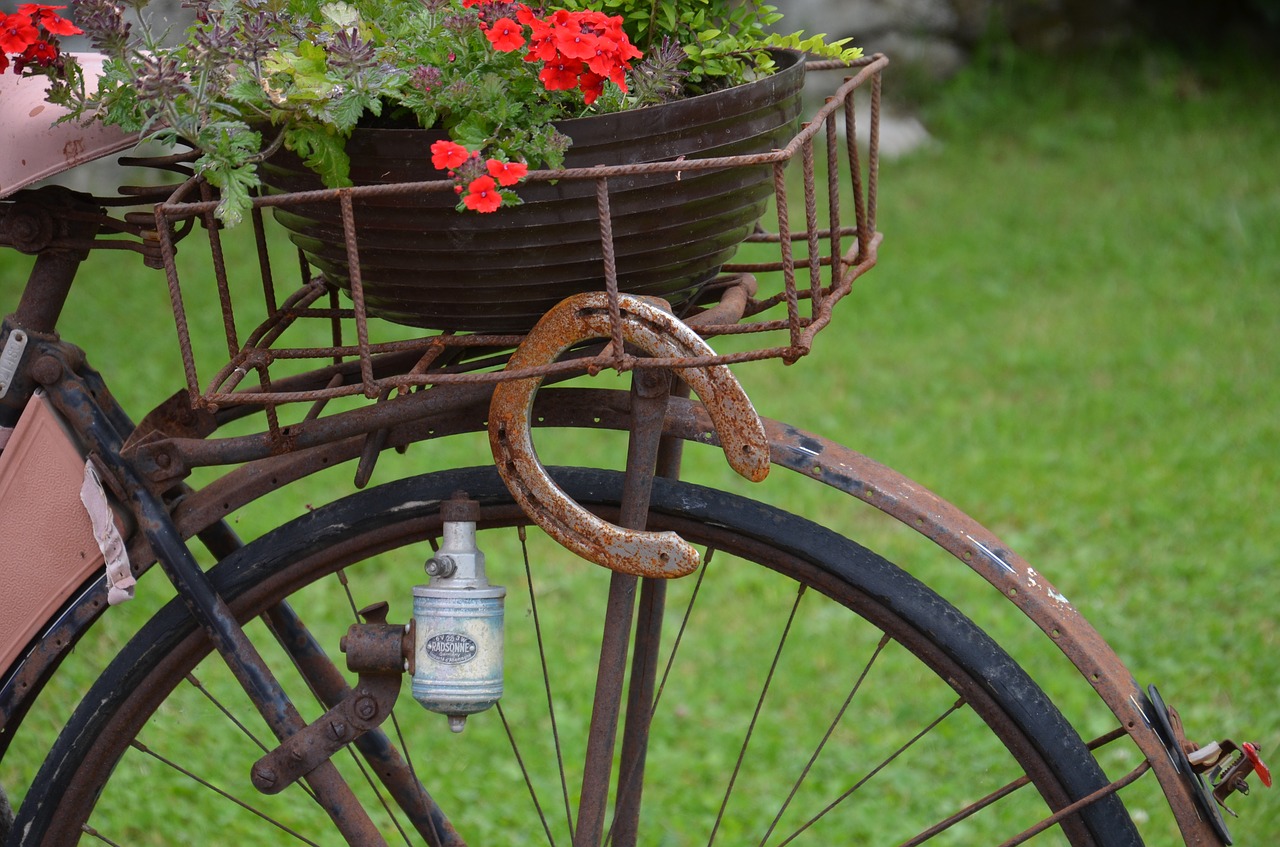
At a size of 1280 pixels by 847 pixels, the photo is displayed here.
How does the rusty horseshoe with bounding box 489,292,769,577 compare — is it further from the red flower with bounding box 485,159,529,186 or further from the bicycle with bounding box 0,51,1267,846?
the red flower with bounding box 485,159,529,186

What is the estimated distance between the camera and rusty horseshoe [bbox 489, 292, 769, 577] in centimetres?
120

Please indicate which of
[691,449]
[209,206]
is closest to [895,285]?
[691,449]

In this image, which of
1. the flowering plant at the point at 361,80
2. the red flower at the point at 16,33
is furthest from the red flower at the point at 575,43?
the red flower at the point at 16,33

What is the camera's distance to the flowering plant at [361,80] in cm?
112

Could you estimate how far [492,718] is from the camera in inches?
112

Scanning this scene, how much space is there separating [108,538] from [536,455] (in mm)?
508

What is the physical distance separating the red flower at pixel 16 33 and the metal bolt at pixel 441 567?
0.61 metres

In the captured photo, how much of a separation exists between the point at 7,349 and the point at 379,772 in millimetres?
681

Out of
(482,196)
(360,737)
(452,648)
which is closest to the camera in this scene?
(482,196)

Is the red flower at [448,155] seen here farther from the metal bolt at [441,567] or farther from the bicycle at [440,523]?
the metal bolt at [441,567]

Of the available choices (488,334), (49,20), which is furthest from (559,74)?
(49,20)

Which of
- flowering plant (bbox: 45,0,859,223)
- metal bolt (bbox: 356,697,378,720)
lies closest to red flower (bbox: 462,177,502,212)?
flowering plant (bbox: 45,0,859,223)

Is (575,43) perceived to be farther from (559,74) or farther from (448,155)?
(448,155)

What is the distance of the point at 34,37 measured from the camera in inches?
47.8
